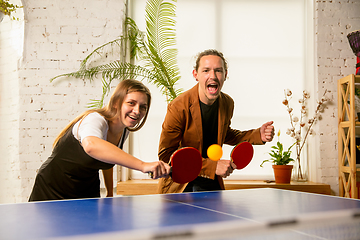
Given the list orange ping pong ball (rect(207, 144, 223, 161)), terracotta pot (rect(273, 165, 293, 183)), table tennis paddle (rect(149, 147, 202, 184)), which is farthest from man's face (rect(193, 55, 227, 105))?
terracotta pot (rect(273, 165, 293, 183))

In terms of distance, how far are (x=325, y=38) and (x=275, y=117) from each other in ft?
3.67

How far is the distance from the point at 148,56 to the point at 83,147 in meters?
2.36

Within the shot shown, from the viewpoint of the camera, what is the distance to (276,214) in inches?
45.0

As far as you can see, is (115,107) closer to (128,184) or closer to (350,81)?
(128,184)

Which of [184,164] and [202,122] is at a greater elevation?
[202,122]

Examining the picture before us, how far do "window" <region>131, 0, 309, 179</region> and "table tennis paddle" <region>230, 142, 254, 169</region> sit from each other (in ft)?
7.02

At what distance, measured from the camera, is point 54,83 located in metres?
3.82

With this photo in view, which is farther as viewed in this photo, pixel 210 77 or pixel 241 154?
pixel 210 77

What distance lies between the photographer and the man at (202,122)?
2334mm

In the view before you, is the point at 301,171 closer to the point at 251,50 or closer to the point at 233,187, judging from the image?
the point at 233,187

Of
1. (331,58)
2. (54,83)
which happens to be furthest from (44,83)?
(331,58)

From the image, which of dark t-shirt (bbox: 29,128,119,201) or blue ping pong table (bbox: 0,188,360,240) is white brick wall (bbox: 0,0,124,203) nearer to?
dark t-shirt (bbox: 29,128,119,201)

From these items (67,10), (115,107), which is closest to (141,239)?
(115,107)

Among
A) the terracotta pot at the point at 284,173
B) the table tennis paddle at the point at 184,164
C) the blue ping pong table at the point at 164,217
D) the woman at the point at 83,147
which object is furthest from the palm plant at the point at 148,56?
the blue ping pong table at the point at 164,217
